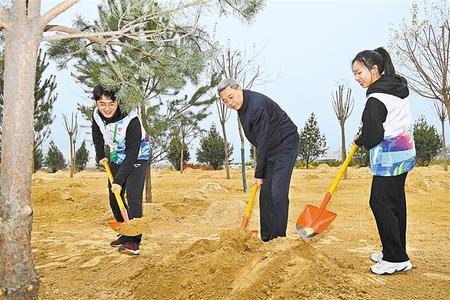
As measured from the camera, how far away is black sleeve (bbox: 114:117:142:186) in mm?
3324

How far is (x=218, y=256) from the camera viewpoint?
8.41 feet

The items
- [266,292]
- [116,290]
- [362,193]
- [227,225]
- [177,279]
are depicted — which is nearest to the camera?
[266,292]

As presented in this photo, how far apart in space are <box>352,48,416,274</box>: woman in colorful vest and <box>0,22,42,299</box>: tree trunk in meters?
2.03

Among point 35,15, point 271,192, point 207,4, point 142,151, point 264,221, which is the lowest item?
point 264,221

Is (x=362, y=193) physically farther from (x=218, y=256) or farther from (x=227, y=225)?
(x=218, y=256)

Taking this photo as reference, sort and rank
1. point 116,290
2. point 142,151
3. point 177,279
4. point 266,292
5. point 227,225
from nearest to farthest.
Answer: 1. point 266,292
2. point 177,279
3. point 116,290
4. point 142,151
5. point 227,225

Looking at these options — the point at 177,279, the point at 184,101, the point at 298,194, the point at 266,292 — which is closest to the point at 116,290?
the point at 177,279

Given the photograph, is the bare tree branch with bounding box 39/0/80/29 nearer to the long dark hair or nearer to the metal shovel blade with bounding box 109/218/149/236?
the metal shovel blade with bounding box 109/218/149/236

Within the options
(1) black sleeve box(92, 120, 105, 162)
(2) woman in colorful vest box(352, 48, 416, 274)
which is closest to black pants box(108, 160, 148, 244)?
(1) black sleeve box(92, 120, 105, 162)

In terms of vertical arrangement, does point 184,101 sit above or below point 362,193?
above

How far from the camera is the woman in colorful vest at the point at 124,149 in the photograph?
11.0 ft

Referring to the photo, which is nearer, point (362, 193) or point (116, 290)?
point (116, 290)

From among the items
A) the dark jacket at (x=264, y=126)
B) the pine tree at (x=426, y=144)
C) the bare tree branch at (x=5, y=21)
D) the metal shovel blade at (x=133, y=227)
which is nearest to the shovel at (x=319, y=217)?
the dark jacket at (x=264, y=126)

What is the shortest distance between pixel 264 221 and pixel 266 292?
1014 millimetres
